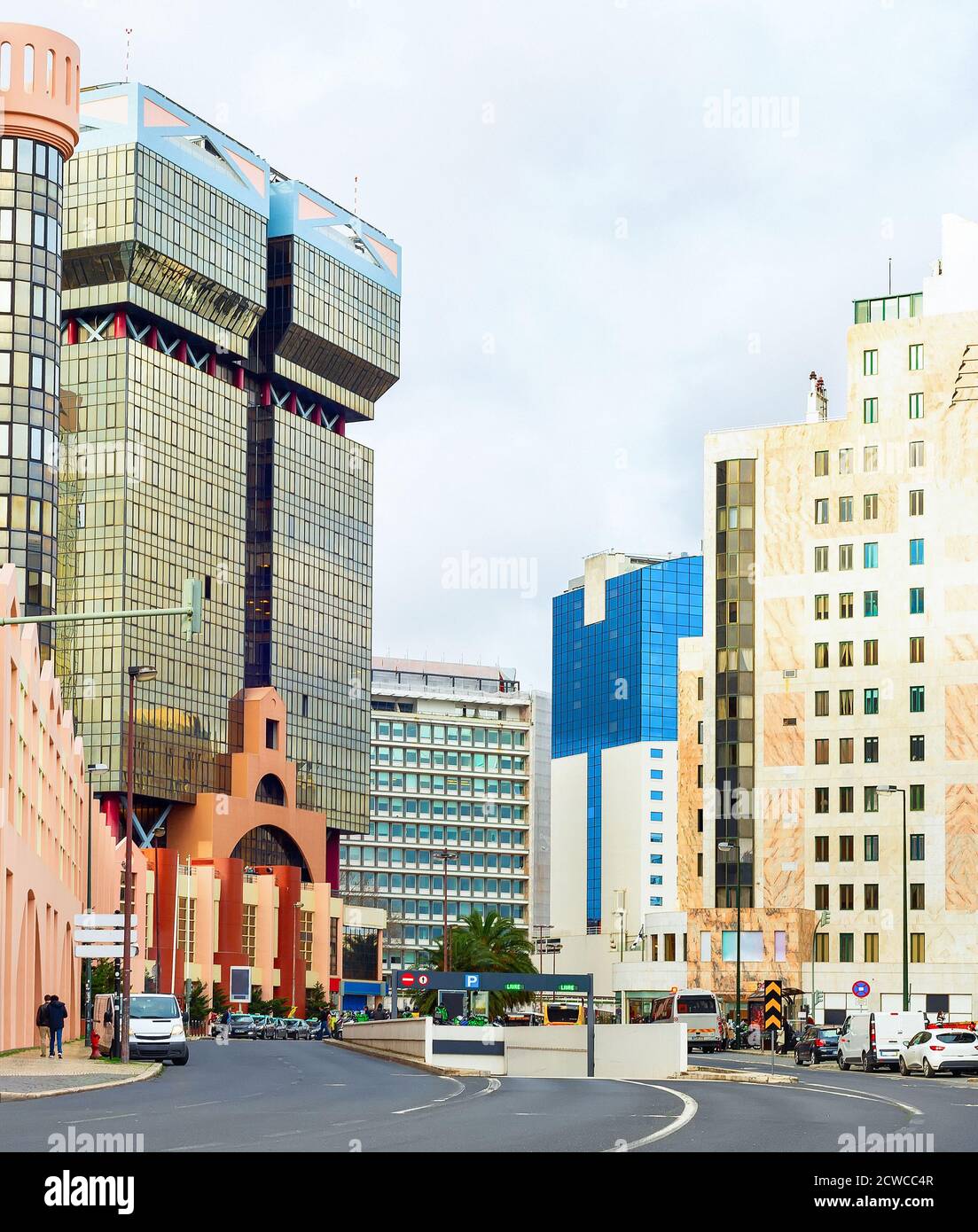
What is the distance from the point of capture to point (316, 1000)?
154 metres

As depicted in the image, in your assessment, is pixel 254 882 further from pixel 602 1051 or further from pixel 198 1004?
pixel 602 1051

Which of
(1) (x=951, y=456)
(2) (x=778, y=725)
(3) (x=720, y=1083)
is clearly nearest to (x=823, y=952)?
(2) (x=778, y=725)

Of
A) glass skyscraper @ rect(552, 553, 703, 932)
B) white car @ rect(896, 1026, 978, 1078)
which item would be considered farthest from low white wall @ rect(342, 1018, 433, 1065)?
glass skyscraper @ rect(552, 553, 703, 932)

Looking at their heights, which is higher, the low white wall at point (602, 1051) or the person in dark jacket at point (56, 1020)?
the person in dark jacket at point (56, 1020)

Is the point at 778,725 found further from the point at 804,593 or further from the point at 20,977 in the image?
the point at 20,977

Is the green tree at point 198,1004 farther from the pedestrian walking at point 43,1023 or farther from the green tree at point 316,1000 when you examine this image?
the pedestrian walking at point 43,1023

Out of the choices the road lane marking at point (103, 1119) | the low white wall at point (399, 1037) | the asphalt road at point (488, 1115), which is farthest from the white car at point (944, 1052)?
the road lane marking at point (103, 1119)

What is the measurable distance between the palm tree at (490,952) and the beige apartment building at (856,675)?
612 inches

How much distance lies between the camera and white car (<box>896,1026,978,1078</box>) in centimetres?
4994

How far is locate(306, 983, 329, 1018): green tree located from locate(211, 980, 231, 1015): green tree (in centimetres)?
1176

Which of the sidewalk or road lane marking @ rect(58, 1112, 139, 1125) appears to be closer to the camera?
road lane marking @ rect(58, 1112, 139, 1125)

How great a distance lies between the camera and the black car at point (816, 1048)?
226 feet

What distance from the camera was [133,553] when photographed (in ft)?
490

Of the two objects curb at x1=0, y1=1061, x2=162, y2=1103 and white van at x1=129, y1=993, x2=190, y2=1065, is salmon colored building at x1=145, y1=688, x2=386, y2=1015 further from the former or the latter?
curb at x1=0, y1=1061, x2=162, y2=1103
